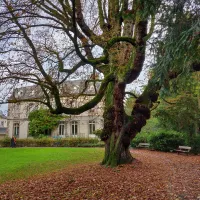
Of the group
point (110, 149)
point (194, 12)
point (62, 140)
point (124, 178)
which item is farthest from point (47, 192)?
point (62, 140)

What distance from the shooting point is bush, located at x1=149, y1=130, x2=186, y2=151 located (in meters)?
18.8

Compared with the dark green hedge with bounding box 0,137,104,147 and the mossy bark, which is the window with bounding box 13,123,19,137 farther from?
the mossy bark

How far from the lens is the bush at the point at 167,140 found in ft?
61.8

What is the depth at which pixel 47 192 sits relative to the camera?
285 inches

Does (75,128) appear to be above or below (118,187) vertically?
above

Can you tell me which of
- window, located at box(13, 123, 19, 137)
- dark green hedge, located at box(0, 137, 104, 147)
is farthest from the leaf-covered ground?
window, located at box(13, 123, 19, 137)

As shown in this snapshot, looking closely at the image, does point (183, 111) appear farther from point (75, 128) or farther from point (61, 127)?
point (61, 127)

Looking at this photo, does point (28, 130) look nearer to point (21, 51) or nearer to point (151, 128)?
point (151, 128)

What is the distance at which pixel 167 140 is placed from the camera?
19031 millimetres

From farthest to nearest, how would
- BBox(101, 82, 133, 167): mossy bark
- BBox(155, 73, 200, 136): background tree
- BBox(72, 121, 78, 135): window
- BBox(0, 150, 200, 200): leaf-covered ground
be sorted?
BBox(72, 121, 78, 135): window → BBox(155, 73, 200, 136): background tree → BBox(101, 82, 133, 167): mossy bark → BBox(0, 150, 200, 200): leaf-covered ground

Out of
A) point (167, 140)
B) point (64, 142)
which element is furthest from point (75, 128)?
point (167, 140)

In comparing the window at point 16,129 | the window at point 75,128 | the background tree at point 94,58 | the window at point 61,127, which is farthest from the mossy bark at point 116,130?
the window at point 16,129

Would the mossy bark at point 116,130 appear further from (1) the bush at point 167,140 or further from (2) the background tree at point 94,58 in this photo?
(1) the bush at point 167,140

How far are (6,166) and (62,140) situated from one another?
15.2 meters
